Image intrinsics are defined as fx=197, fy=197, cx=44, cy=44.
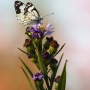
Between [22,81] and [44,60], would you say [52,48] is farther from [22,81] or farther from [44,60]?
[22,81]

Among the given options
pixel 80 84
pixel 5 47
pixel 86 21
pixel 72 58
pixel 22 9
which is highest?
pixel 22 9

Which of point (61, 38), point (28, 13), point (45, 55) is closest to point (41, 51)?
point (45, 55)

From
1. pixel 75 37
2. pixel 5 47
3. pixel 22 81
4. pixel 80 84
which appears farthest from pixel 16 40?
pixel 80 84

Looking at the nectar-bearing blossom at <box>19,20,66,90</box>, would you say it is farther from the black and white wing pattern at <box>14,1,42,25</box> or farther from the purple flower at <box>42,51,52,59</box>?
the black and white wing pattern at <box>14,1,42,25</box>

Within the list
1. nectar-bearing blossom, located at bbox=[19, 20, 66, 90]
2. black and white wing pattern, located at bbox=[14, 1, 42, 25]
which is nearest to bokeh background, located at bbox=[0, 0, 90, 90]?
black and white wing pattern, located at bbox=[14, 1, 42, 25]

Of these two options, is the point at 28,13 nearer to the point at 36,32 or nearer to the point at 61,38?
the point at 36,32

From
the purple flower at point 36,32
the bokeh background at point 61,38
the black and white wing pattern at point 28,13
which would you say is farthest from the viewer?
the bokeh background at point 61,38

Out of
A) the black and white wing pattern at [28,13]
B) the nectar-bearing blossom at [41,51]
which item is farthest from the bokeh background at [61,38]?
the nectar-bearing blossom at [41,51]

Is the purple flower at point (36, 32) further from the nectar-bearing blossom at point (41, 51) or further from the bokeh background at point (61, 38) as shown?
the bokeh background at point (61, 38)
